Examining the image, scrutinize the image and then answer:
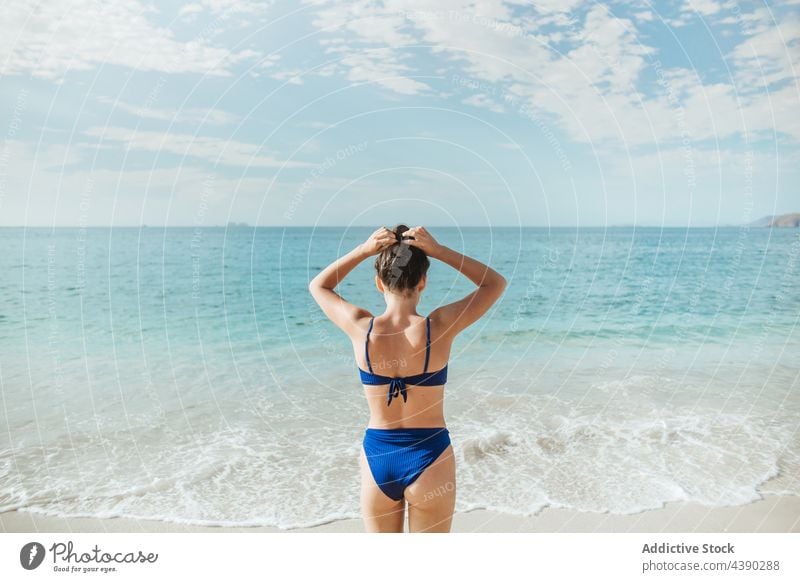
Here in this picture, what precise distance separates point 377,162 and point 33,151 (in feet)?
42.7

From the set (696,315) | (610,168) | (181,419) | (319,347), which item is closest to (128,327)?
(319,347)

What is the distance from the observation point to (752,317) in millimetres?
15273

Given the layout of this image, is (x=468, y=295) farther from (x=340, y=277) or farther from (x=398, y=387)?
(x=340, y=277)

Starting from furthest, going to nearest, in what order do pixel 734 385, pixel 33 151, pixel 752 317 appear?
pixel 33 151 < pixel 752 317 < pixel 734 385

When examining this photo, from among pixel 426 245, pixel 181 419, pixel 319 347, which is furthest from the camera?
pixel 319 347

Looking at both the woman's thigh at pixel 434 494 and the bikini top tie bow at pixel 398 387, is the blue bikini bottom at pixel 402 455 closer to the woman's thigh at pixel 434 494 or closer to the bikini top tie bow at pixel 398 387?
the woman's thigh at pixel 434 494

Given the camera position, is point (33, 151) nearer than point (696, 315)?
No

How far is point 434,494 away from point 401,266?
3.69 feet

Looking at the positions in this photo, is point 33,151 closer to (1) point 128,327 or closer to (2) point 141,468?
(1) point 128,327

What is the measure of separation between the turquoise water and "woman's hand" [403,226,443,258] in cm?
311

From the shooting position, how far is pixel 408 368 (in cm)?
286

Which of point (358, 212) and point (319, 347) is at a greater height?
point (358, 212)

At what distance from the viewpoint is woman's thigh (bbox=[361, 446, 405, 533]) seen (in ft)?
9.78
